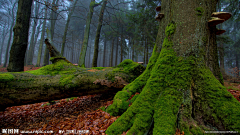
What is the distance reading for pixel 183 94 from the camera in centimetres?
193

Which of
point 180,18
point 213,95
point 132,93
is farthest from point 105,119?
point 180,18

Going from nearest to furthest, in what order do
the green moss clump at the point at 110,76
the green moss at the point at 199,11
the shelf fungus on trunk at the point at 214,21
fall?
the shelf fungus on trunk at the point at 214,21 < the green moss at the point at 199,11 < the green moss clump at the point at 110,76

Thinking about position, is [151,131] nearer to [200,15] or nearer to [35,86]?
[200,15]

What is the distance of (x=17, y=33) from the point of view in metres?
3.89

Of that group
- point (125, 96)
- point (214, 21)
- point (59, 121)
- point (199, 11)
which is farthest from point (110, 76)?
point (214, 21)

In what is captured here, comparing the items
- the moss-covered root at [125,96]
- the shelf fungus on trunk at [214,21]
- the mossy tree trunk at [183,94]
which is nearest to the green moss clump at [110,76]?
the moss-covered root at [125,96]

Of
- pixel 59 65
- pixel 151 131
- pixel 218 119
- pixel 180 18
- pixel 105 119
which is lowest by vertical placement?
pixel 105 119

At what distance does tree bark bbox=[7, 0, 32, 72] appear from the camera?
384 cm

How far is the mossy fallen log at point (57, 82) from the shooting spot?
2.64 meters

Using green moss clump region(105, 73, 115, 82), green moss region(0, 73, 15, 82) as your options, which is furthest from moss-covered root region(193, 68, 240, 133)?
green moss region(0, 73, 15, 82)

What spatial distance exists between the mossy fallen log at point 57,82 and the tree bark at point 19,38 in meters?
1.46

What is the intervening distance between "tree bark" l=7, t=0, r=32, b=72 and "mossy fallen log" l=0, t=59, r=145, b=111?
146 cm

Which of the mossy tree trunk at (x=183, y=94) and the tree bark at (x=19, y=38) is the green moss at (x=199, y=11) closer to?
the mossy tree trunk at (x=183, y=94)

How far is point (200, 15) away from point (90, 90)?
371 cm
